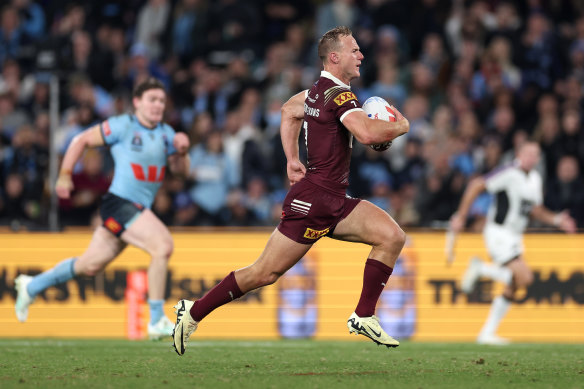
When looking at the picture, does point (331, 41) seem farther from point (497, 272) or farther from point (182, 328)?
point (497, 272)

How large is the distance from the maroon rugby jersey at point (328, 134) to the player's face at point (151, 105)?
284 cm

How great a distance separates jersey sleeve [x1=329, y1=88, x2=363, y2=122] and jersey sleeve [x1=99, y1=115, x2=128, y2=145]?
10.8ft

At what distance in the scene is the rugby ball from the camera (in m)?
8.25

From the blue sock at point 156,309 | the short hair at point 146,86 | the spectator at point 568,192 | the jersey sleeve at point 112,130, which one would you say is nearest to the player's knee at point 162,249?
the blue sock at point 156,309

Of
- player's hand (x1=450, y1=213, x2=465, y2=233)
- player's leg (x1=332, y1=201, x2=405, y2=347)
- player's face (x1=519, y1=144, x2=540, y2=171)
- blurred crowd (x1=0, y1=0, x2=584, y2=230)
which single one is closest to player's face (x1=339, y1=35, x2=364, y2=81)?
player's leg (x1=332, y1=201, x2=405, y2=347)

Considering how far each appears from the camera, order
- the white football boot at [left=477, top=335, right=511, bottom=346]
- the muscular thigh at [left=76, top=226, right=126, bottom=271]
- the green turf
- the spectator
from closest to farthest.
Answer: the green turf
the muscular thigh at [left=76, top=226, right=126, bottom=271]
the white football boot at [left=477, top=335, right=511, bottom=346]
the spectator

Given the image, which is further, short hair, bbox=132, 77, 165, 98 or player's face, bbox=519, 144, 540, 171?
player's face, bbox=519, 144, 540, 171

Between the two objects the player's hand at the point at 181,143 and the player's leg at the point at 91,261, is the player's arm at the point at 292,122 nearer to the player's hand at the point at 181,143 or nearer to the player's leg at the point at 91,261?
the player's hand at the point at 181,143

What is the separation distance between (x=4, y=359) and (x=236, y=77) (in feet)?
28.3

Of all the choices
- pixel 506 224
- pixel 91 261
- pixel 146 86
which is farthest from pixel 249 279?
pixel 506 224

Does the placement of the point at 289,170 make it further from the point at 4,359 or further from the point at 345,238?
the point at 4,359

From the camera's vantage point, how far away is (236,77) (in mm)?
17312

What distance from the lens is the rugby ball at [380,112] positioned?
8250 mm

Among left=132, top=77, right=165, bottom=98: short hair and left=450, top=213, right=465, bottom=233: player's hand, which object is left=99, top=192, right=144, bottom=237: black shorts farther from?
left=450, top=213, right=465, bottom=233: player's hand
